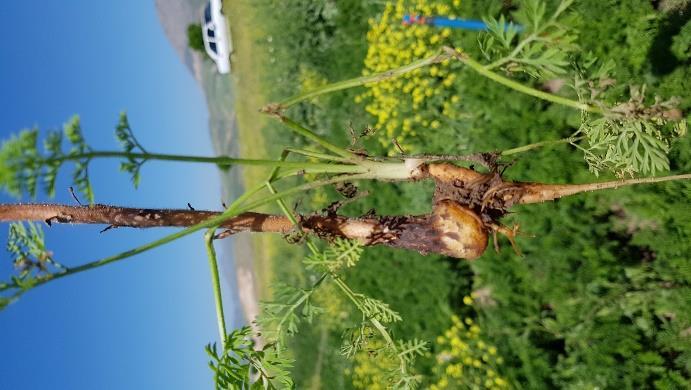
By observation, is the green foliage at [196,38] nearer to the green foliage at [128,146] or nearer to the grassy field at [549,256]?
the grassy field at [549,256]

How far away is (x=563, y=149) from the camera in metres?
3.08

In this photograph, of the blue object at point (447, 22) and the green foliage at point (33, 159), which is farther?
the blue object at point (447, 22)

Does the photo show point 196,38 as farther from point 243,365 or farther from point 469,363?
point 243,365

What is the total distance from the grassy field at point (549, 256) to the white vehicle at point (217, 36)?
3.51 meters

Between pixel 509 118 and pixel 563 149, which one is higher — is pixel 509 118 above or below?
above

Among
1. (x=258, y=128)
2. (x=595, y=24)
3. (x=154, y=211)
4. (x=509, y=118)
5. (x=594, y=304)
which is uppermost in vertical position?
(x=258, y=128)

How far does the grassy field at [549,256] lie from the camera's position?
2.65 metres

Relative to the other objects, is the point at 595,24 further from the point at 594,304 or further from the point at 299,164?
the point at 299,164

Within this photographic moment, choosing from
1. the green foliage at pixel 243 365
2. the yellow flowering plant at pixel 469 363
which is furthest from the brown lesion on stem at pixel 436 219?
the yellow flowering plant at pixel 469 363


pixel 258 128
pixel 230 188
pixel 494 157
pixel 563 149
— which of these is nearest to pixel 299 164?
pixel 494 157

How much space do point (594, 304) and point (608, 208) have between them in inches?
20.1

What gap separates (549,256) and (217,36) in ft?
20.4

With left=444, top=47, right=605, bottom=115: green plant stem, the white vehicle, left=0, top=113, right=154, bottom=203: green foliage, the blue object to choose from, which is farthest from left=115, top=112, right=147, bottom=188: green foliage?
the white vehicle

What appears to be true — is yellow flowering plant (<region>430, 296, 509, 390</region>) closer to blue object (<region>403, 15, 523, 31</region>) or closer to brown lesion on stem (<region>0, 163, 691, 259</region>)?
brown lesion on stem (<region>0, 163, 691, 259</region>)
